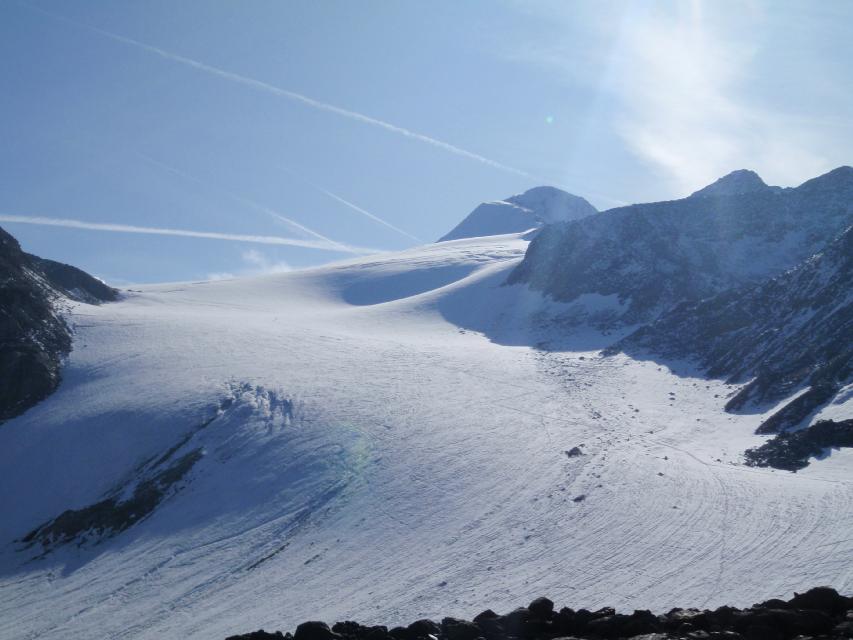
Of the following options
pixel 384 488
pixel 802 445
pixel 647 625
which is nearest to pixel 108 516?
pixel 384 488

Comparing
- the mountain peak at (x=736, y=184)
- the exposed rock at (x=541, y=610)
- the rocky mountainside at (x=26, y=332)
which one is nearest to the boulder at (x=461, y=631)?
the exposed rock at (x=541, y=610)

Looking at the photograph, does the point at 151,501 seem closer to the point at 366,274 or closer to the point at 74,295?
the point at 74,295

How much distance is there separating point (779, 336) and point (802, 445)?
20.0 meters

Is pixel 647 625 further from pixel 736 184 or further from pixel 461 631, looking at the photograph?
pixel 736 184

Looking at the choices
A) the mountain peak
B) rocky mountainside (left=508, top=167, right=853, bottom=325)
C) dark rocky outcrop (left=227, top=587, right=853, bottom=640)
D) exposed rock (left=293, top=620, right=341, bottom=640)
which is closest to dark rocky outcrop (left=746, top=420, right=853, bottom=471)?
dark rocky outcrop (left=227, top=587, right=853, bottom=640)

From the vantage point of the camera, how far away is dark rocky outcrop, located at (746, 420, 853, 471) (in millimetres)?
33375

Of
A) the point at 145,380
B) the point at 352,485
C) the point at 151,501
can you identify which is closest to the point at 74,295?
the point at 145,380

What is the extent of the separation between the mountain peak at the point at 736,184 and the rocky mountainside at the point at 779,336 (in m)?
53.1

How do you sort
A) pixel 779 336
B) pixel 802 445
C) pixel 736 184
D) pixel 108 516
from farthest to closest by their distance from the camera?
pixel 736 184
pixel 779 336
pixel 108 516
pixel 802 445

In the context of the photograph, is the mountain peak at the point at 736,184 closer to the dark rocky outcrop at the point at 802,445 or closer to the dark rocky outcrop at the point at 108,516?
the dark rocky outcrop at the point at 802,445

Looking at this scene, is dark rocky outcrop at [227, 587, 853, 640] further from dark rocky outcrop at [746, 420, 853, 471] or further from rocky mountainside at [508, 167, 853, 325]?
rocky mountainside at [508, 167, 853, 325]

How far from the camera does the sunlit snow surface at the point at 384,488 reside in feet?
84.4

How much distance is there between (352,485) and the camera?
3634 centimetres

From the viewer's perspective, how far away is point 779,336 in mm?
52156
